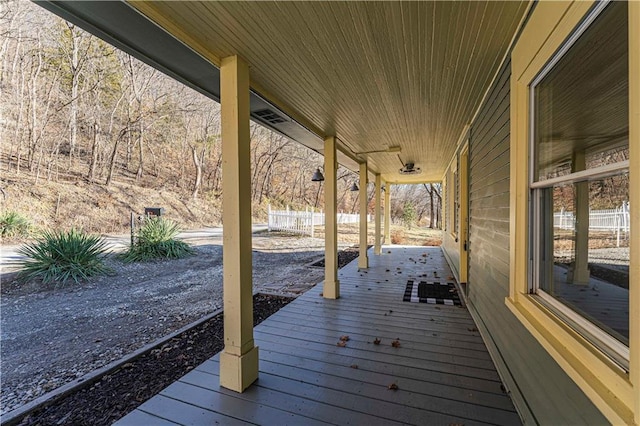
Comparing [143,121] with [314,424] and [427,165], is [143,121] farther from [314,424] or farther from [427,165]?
[314,424]

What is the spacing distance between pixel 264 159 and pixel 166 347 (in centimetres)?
1965

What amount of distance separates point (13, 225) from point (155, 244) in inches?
162

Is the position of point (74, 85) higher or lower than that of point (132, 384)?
higher

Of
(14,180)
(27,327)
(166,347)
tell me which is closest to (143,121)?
(14,180)

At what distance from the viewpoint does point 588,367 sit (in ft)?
3.26

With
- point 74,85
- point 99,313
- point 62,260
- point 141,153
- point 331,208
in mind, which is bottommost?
point 99,313

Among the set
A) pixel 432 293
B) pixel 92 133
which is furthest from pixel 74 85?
pixel 432 293

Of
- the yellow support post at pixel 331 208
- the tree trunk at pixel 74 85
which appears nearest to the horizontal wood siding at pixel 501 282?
the yellow support post at pixel 331 208

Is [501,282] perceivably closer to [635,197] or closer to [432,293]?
[635,197]

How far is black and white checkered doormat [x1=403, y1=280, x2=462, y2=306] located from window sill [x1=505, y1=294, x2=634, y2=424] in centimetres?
267

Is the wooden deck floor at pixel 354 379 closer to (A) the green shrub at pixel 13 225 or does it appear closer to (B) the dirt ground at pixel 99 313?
(B) the dirt ground at pixel 99 313

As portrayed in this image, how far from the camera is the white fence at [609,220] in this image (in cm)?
92

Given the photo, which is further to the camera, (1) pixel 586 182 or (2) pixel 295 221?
(2) pixel 295 221

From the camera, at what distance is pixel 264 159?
2139 cm
